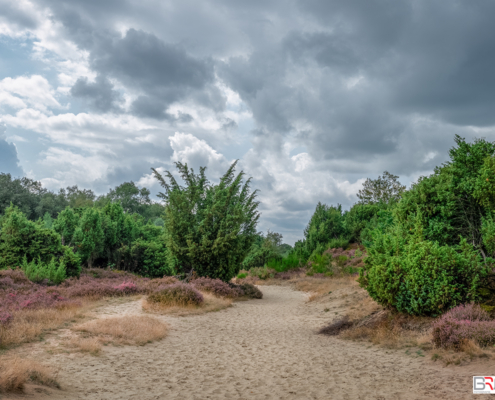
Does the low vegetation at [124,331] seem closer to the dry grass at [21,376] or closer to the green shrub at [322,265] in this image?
the dry grass at [21,376]

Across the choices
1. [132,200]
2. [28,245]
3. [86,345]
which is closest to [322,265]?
[28,245]

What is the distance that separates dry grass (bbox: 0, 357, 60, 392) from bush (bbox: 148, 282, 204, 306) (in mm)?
7753

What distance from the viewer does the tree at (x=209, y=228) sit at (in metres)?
17.8

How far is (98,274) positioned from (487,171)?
59.9 ft

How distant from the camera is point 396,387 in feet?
17.5

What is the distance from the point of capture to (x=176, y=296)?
516 inches

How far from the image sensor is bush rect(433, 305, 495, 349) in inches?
247

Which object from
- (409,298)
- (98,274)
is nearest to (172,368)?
(409,298)

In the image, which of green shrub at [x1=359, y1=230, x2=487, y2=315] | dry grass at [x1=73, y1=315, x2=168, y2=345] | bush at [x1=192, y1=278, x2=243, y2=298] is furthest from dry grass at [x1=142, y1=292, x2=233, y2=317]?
green shrub at [x1=359, y1=230, x2=487, y2=315]

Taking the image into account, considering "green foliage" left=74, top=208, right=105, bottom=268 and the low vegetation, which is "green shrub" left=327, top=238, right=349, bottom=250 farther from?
the low vegetation

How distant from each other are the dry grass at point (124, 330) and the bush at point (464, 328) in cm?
626

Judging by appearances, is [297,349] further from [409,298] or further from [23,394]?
[23,394]

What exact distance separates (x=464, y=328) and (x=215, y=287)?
11.8 metres

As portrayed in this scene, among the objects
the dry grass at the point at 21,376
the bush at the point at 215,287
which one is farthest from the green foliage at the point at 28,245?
the dry grass at the point at 21,376
